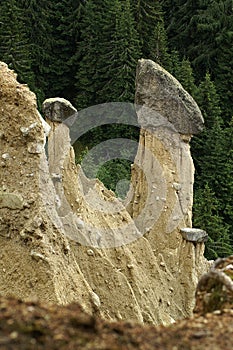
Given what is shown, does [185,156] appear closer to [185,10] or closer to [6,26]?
[6,26]

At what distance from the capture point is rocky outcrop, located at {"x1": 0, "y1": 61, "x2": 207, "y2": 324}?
806 centimetres

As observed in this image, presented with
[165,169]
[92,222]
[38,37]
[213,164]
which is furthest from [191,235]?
[38,37]

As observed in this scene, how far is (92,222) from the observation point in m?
10.9

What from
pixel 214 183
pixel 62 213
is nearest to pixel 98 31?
pixel 214 183

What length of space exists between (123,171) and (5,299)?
1794 centimetres

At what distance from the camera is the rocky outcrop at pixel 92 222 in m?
8.06

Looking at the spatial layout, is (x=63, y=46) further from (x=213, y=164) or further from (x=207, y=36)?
(x=213, y=164)

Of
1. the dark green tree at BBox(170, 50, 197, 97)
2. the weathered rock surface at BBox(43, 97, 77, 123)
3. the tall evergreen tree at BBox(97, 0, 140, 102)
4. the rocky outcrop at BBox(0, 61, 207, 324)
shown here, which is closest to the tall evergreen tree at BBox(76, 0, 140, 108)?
the tall evergreen tree at BBox(97, 0, 140, 102)

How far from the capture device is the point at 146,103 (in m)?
13.4

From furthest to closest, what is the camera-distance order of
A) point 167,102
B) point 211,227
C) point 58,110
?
point 211,227
point 167,102
point 58,110

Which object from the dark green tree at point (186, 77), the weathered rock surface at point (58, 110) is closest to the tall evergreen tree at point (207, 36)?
the dark green tree at point (186, 77)

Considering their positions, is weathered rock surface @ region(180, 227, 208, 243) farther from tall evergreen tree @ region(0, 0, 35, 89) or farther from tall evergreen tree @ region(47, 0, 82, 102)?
tall evergreen tree @ region(47, 0, 82, 102)

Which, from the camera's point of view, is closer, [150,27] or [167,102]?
[167,102]

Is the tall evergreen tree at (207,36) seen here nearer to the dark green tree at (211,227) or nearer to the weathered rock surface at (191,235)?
the dark green tree at (211,227)
